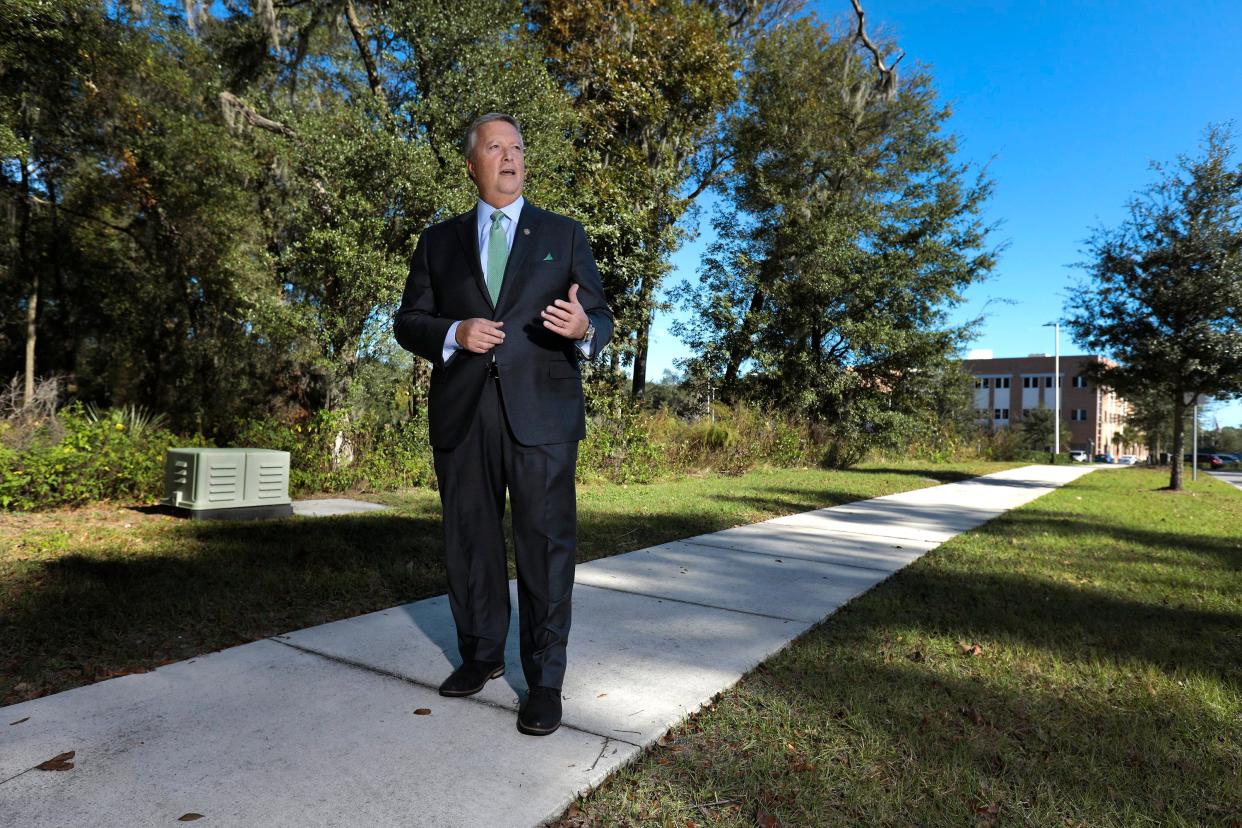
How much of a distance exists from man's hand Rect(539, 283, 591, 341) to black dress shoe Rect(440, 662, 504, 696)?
1.31m

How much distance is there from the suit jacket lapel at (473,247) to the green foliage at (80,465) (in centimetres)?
573

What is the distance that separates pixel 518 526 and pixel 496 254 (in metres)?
0.98

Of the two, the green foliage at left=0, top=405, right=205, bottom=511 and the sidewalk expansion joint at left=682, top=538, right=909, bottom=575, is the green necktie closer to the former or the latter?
the sidewalk expansion joint at left=682, top=538, right=909, bottom=575

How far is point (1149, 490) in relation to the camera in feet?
48.7

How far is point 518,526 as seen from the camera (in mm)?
2494

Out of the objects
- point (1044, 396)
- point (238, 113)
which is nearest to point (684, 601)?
point (238, 113)

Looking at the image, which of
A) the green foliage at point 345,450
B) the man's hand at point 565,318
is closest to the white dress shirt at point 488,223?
the man's hand at point 565,318

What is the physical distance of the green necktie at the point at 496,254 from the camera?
8.41 feet

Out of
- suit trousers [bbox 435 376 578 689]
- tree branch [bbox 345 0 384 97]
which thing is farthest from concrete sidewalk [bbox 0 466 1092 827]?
tree branch [bbox 345 0 384 97]

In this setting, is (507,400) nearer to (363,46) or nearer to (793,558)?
(793,558)

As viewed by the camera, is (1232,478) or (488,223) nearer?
(488,223)

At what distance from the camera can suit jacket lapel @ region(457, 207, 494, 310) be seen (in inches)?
100

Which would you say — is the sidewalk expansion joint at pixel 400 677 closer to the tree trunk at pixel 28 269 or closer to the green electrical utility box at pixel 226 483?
the green electrical utility box at pixel 226 483

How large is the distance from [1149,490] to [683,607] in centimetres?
1514
